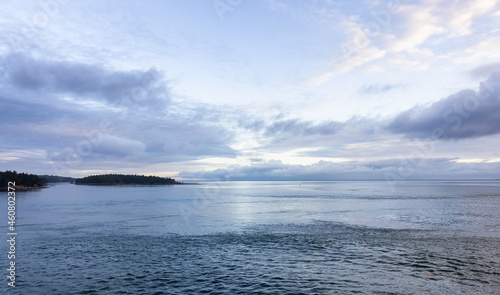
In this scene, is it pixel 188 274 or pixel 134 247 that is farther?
pixel 134 247

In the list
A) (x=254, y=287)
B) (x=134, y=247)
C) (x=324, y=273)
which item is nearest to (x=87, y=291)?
(x=254, y=287)

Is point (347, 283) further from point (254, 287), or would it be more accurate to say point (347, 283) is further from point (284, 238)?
point (284, 238)

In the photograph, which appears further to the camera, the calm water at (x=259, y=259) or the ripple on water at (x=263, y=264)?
the calm water at (x=259, y=259)

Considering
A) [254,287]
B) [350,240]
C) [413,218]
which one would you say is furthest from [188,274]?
[413,218]

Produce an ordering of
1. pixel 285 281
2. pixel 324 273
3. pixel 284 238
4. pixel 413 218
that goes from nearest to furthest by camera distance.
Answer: pixel 285 281 → pixel 324 273 → pixel 284 238 → pixel 413 218

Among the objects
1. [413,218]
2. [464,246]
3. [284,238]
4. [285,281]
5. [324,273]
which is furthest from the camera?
[413,218]

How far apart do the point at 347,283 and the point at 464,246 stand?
23.5 meters

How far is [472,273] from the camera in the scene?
92.6 ft

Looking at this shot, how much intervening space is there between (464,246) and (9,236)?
2510 inches

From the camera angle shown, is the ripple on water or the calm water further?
the calm water

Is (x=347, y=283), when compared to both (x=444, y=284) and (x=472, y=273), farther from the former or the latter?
(x=472, y=273)

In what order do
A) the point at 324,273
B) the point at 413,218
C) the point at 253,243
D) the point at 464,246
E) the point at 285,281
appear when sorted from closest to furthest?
the point at 285,281 → the point at 324,273 → the point at 464,246 → the point at 253,243 → the point at 413,218

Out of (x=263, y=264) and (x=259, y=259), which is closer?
(x=263, y=264)

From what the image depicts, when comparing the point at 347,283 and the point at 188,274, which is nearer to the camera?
the point at 347,283
